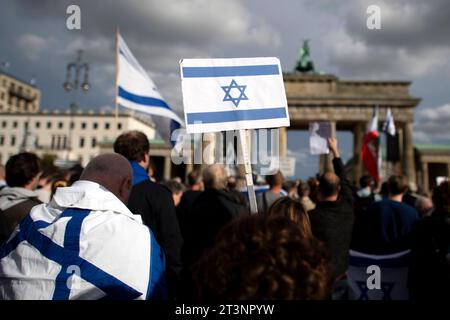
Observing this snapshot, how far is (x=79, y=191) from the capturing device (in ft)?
7.50

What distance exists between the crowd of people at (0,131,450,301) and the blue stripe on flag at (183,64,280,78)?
1.08 meters

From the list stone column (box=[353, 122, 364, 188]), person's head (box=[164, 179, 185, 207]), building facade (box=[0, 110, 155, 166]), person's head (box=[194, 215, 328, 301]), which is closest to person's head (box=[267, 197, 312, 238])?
person's head (box=[194, 215, 328, 301])

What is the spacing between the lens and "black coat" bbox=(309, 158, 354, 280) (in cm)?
413

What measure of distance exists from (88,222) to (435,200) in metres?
3.39

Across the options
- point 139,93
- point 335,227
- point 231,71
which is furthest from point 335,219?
point 139,93

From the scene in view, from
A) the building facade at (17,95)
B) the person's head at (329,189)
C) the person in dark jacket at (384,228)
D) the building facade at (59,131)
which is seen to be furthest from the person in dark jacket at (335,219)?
the building facade at (17,95)

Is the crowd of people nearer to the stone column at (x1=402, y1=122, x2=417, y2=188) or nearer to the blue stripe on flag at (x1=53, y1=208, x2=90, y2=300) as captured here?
the blue stripe on flag at (x1=53, y1=208, x2=90, y2=300)

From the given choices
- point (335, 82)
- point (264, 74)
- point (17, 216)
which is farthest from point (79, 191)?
point (335, 82)

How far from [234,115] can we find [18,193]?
261 cm

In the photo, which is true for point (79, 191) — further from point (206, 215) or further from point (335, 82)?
point (335, 82)

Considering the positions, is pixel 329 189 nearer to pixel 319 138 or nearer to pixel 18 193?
pixel 18 193

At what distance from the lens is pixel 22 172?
14.4ft

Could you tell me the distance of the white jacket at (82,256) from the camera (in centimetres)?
207

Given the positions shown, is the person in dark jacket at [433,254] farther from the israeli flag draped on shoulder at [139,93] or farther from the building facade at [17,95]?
the building facade at [17,95]
